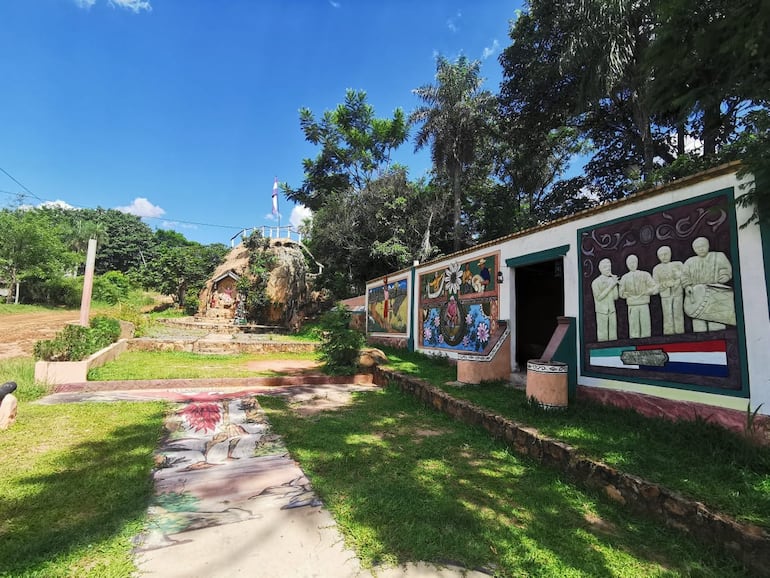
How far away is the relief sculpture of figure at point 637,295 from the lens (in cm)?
460

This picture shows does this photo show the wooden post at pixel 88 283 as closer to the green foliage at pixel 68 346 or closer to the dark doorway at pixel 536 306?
the green foliage at pixel 68 346

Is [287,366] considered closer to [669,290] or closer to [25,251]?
[669,290]

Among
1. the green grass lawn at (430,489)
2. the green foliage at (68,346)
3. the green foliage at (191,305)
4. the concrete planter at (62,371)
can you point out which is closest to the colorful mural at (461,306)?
the green grass lawn at (430,489)

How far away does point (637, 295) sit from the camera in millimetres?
4730

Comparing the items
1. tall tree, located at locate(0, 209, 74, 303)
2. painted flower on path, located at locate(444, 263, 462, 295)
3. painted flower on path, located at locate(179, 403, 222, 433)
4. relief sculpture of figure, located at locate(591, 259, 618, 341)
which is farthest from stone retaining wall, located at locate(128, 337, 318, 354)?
tall tree, located at locate(0, 209, 74, 303)

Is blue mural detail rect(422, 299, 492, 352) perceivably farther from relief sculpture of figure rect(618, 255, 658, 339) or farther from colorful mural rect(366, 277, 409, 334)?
relief sculpture of figure rect(618, 255, 658, 339)

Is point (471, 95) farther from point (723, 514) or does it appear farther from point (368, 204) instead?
point (723, 514)

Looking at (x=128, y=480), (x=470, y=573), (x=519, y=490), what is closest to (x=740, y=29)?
(x=519, y=490)


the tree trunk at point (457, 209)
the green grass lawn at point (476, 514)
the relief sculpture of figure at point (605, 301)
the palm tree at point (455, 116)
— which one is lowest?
the green grass lawn at point (476, 514)

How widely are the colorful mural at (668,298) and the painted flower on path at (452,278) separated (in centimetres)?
367

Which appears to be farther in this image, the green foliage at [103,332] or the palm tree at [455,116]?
the palm tree at [455,116]

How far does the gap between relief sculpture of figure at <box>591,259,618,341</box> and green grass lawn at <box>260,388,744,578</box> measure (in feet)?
7.72

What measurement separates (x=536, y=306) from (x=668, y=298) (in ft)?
15.4

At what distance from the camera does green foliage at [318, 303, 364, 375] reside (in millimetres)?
8484
